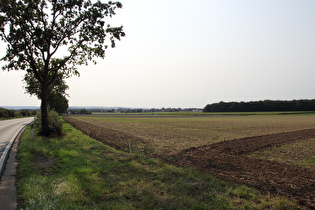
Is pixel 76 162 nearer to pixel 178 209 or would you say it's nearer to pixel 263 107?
pixel 178 209

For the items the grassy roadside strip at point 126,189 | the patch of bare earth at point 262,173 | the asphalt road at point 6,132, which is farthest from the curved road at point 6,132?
the patch of bare earth at point 262,173

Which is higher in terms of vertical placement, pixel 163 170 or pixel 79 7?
pixel 79 7

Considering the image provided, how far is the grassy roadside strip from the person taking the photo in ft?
17.4

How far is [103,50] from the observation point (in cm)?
1911

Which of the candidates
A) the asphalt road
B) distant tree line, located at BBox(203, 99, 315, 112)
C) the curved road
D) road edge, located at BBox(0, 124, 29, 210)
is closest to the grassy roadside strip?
road edge, located at BBox(0, 124, 29, 210)

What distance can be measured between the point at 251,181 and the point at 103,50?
1557 centimetres

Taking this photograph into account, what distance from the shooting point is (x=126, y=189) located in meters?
6.36

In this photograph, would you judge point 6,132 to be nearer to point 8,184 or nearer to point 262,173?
point 8,184

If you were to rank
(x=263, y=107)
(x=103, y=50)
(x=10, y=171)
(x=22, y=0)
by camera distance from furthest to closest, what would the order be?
(x=263, y=107)
(x=103, y=50)
(x=22, y=0)
(x=10, y=171)

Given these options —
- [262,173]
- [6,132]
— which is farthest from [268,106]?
[262,173]

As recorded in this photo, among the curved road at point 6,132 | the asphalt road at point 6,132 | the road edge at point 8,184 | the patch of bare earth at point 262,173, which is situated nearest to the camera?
the road edge at point 8,184

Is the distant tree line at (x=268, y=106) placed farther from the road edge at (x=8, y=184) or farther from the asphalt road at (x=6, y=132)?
the road edge at (x=8, y=184)

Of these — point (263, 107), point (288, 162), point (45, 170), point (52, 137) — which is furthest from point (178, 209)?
point (263, 107)

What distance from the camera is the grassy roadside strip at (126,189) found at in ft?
17.4
